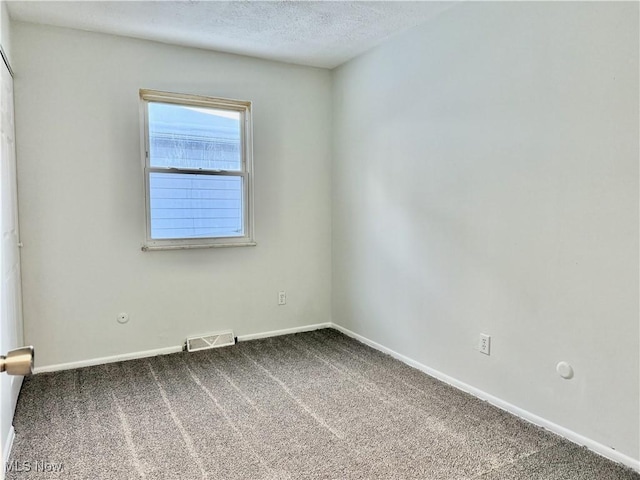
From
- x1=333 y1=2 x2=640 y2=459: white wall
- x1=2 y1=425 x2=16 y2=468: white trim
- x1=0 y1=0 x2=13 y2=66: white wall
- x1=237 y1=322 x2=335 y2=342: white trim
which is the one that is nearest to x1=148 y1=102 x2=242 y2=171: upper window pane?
x1=0 y1=0 x2=13 y2=66: white wall

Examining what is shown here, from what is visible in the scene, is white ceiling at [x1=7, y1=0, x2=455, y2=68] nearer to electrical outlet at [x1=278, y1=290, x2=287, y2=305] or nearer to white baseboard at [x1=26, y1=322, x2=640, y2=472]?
electrical outlet at [x1=278, y1=290, x2=287, y2=305]

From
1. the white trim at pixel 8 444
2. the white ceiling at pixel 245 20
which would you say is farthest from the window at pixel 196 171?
the white trim at pixel 8 444

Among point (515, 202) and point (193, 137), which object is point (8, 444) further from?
point (515, 202)

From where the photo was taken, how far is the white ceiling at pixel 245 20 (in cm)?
262

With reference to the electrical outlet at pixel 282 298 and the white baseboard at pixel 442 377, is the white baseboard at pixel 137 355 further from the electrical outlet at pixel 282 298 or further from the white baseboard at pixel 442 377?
the electrical outlet at pixel 282 298

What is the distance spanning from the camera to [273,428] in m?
2.23

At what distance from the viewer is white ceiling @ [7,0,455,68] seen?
2625 mm

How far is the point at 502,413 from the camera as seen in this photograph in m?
2.39

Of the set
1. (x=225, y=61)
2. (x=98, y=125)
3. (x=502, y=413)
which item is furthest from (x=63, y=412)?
(x=225, y=61)

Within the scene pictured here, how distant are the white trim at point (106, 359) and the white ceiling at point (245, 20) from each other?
235cm

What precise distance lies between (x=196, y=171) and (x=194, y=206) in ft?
0.93

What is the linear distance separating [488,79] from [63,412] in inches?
121

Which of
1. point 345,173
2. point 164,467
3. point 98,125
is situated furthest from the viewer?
point 345,173

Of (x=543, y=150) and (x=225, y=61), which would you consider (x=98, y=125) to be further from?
(x=543, y=150)
